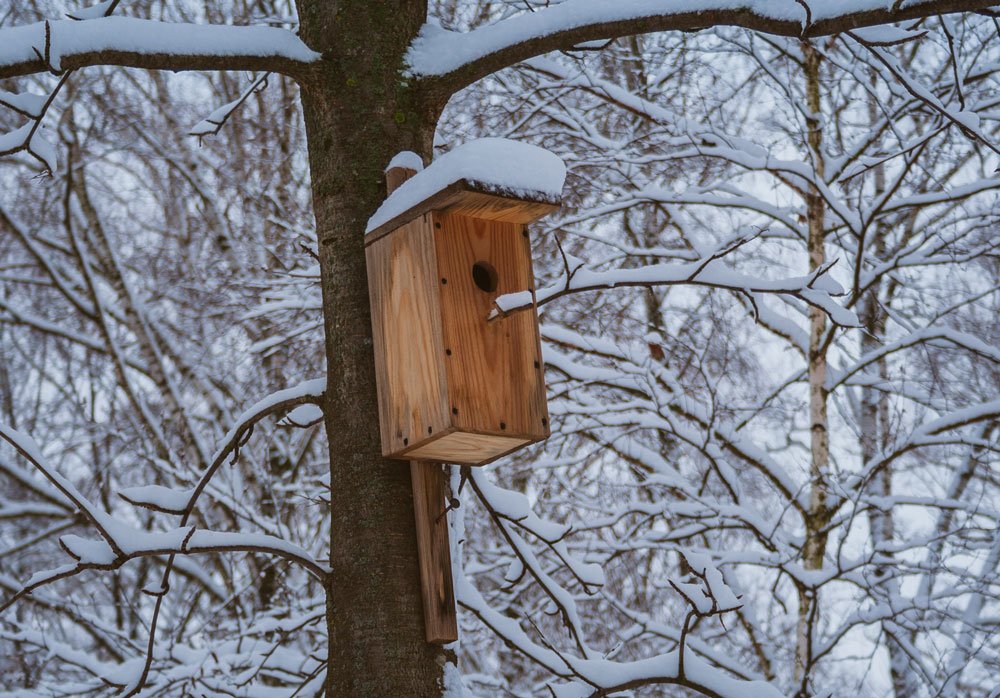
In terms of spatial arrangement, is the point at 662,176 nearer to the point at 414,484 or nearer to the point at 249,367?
the point at 249,367

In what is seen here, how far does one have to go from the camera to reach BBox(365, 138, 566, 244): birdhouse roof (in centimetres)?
246

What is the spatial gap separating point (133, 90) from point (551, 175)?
6581 millimetres

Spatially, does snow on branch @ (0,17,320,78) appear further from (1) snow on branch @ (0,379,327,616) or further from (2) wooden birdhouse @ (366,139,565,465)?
(1) snow on branch @ (0,379,327,616)

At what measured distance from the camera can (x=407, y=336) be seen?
2.55 m

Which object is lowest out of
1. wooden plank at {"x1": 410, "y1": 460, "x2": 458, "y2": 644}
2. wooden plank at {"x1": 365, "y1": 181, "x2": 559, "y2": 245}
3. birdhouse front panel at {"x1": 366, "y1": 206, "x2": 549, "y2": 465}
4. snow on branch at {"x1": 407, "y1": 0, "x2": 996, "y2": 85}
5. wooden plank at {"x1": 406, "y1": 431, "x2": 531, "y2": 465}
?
wooden plank at {"x1": 410, "y1": 460, "x2": 458, "y2": 644}

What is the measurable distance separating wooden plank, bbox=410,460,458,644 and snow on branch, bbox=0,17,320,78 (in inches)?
37.1

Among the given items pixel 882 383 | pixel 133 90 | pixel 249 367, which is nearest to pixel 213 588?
pixel 249 367

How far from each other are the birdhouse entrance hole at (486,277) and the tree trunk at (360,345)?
25 cm

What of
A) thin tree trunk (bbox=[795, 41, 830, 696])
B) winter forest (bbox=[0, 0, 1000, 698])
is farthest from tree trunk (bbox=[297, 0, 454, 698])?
thin tree trunk (bbox=[795, 41, 830, 696])

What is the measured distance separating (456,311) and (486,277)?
18 centimetres

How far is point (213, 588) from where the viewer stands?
314 inches

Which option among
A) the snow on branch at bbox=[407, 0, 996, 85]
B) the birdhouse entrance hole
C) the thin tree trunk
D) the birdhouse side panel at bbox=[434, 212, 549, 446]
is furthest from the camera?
the thin tree trunk

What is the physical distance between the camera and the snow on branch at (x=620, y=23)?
229 centimetres

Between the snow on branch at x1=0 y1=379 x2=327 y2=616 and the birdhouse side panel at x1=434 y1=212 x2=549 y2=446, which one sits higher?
the birdhouse side panel at x1=434 y1=212 x2=549 y2=446
